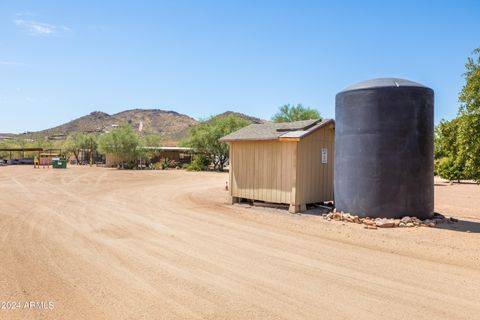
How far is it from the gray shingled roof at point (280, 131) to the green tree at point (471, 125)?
475 cm

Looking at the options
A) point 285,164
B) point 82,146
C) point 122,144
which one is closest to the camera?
point 285,164

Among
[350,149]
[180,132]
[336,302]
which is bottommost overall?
[336,302]

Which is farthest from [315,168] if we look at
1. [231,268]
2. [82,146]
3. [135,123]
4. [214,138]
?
[135,123]

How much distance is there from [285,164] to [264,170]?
41.7 inches

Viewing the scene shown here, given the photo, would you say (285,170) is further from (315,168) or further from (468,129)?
(468,129)

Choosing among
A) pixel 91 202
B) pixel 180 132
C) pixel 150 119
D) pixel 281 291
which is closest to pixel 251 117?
pixel 180 132

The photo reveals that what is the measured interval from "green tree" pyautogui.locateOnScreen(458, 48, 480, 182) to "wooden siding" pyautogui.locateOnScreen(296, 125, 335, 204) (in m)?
4.82

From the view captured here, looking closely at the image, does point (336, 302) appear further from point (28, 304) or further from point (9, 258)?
point (9, 258)

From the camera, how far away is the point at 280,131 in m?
14.2

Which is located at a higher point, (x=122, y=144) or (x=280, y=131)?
(x=122, y=144)

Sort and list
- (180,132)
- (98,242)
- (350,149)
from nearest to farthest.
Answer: (98,242), (350,149), (180,132)

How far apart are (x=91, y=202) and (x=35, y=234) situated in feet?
20.5

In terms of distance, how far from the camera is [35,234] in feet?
28.7

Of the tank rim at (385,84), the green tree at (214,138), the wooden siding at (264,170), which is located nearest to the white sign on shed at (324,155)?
the wooden siding at (264,170)
